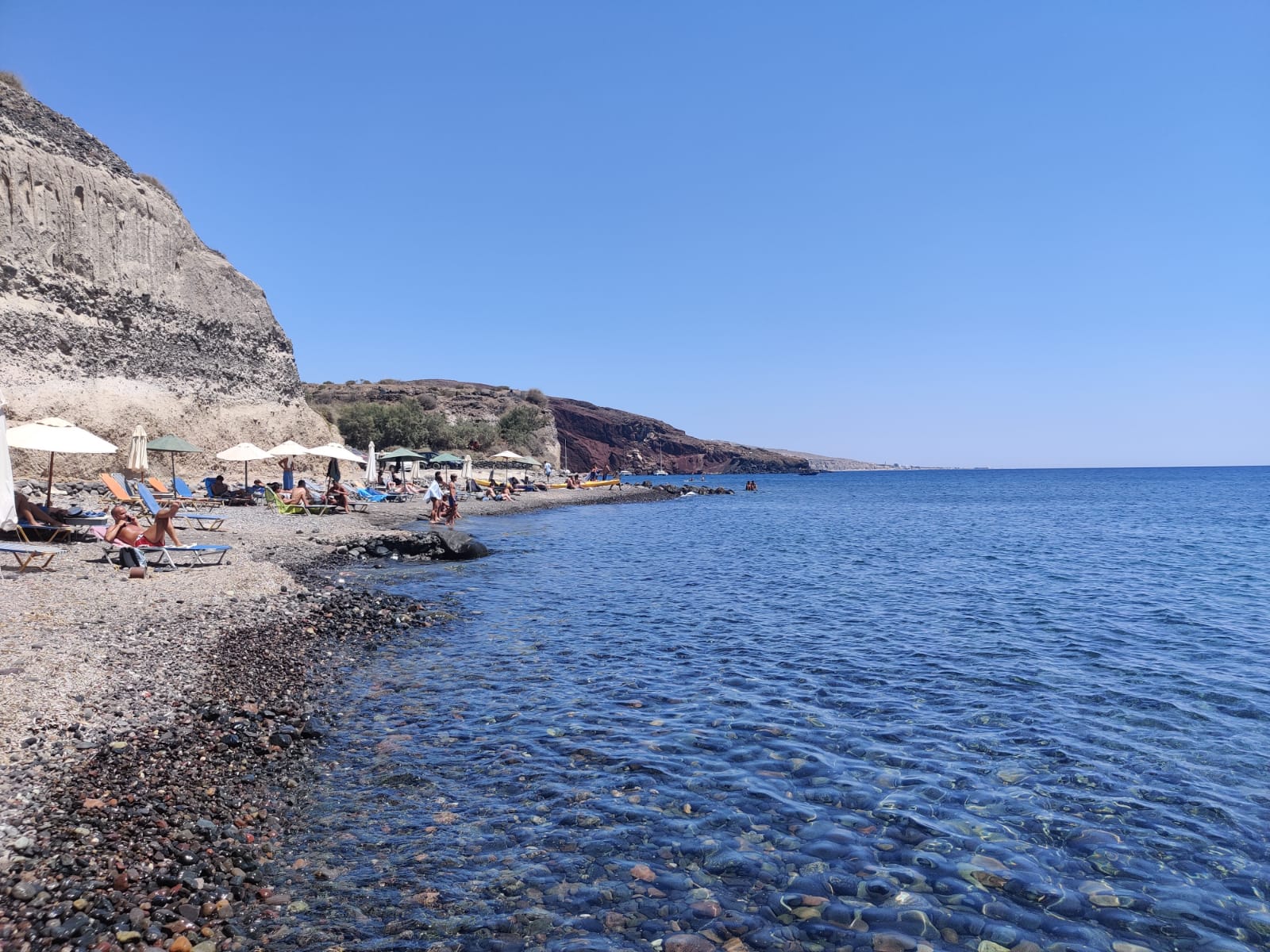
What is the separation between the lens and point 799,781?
657cm

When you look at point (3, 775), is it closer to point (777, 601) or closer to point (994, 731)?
point (994, 731)

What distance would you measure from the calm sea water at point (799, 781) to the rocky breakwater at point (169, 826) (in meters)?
0.39

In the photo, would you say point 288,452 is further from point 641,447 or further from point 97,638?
point 641,447

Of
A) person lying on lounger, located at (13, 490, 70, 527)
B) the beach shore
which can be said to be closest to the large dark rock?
the beach shore

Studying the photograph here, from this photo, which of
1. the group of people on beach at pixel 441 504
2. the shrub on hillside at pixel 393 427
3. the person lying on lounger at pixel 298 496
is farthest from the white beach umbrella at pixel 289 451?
the shrub on hillside at pixel 393 427

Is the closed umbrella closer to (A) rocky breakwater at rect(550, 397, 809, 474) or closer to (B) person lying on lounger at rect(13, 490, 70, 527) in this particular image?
(B) person lying on lounger at rect(13, 490, 70, 527)

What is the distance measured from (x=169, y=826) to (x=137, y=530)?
37.4 ft

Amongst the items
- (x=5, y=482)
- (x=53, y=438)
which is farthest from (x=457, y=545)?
(x=5, y=482)

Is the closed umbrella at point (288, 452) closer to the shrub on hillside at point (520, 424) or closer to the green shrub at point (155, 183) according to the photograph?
the green shrub at point (155, 183)

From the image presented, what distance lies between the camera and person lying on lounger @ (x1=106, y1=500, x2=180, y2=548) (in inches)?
535

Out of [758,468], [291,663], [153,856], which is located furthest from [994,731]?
[758,468]

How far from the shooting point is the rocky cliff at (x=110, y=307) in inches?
1126

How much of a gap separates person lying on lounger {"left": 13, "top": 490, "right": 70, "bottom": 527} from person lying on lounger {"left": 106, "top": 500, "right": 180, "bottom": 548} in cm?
184

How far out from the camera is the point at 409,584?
16.3 metres
